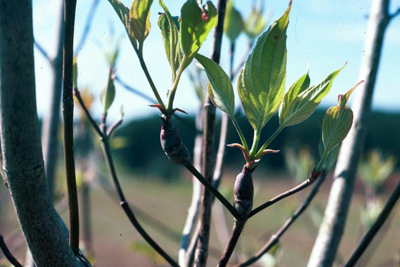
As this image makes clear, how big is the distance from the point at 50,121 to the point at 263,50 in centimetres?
67

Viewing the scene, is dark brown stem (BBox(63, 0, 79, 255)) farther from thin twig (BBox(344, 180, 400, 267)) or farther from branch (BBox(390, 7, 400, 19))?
branch (BBox(390, 7, 400, 19))

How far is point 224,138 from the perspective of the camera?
706mm

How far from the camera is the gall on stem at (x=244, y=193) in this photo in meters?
0.31

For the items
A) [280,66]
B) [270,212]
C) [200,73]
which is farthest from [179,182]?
[280,66]

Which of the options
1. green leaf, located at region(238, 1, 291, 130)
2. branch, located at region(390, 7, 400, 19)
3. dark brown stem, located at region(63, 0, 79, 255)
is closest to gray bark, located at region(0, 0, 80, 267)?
dark brown stem, located at region(63, 0, 79, 255)

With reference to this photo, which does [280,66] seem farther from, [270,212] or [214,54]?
[270,212]

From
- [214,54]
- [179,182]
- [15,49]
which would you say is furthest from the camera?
[179,182]

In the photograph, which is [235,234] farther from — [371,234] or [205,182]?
[371,234]

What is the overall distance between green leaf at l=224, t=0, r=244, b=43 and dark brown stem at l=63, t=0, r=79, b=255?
0.49 m

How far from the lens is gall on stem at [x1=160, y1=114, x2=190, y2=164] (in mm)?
296

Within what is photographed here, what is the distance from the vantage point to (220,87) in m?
0.31

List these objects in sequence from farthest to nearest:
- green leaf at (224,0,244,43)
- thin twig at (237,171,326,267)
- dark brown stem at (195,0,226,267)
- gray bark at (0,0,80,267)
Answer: green leaf at (224,0,244,43) → thin twig at (237,171,326,267) → dark brown stem at (195,0,226,267) → gray bark at (0,0,80,267)

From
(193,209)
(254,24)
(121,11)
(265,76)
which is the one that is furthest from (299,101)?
(254,24)

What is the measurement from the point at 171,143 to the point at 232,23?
1.72 feet
